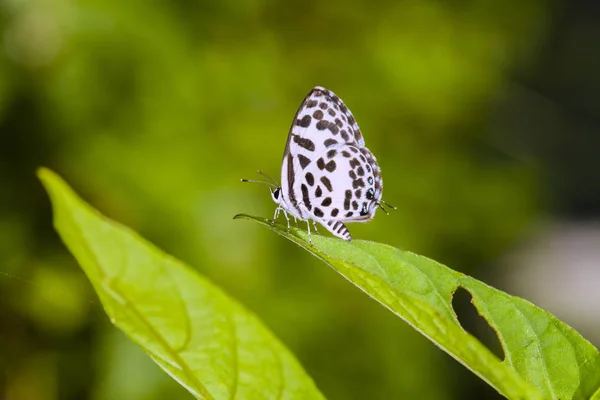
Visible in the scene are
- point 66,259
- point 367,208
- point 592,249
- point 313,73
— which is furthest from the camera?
point 592,249

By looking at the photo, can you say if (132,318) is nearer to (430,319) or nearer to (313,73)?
(430,319)

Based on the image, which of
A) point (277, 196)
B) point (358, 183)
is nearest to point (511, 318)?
point (358, 183)

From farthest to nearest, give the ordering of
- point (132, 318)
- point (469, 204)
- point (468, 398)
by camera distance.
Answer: point (468, 398)
point (469, 204)
point (132, 318)

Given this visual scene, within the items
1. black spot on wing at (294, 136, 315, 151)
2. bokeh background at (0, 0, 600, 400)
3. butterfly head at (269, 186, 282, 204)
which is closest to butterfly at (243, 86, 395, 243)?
black spot on wing at (294, 136, 315, 151)

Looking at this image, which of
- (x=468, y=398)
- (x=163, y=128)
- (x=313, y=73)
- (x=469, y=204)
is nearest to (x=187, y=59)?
(x=163, y=128)

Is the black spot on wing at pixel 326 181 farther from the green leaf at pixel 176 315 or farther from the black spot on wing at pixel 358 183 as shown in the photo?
the green leaf at pixel 176 315

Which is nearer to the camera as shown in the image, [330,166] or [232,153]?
[330,166]

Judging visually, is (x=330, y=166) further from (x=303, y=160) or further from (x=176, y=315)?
(x=176, y=315)
